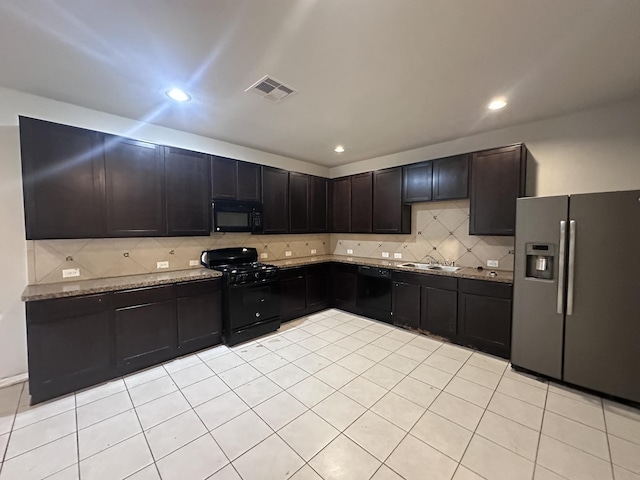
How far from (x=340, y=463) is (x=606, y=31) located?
3178 millimetres

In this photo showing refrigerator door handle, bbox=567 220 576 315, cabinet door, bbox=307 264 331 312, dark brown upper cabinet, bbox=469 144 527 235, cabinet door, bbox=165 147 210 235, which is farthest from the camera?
cabinet door, bbox=307 264 331 312

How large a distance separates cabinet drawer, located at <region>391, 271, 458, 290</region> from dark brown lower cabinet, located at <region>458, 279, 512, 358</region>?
124mm

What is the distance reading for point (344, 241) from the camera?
5.24 m

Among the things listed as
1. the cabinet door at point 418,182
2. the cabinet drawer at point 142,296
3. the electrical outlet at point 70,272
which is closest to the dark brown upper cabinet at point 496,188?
the cabinet door at point 418,182

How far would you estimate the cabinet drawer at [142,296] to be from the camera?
2482mm

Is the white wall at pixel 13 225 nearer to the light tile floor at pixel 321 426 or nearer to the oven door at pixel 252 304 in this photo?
the light tile floor at pixel 321 426

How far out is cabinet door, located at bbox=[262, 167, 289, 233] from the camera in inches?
159

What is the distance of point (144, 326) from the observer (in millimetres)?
2623

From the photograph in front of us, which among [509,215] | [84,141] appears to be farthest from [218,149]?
[509,215]

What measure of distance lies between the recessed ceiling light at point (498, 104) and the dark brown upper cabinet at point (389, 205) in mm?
1487

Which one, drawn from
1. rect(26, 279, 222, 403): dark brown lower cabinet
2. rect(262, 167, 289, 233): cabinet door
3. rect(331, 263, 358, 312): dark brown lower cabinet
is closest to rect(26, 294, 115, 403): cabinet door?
rect(26, 279, 222, 403): dark brown lower cabinet

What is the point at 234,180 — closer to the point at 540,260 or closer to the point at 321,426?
the point at 321,426

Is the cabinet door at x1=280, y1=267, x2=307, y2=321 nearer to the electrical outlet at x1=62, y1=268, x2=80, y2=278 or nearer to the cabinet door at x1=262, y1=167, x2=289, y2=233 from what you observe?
the cabinet door at x1=262, y1=167, x2=289, y2=233

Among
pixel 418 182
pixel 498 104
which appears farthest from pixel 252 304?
pixel 498 104
